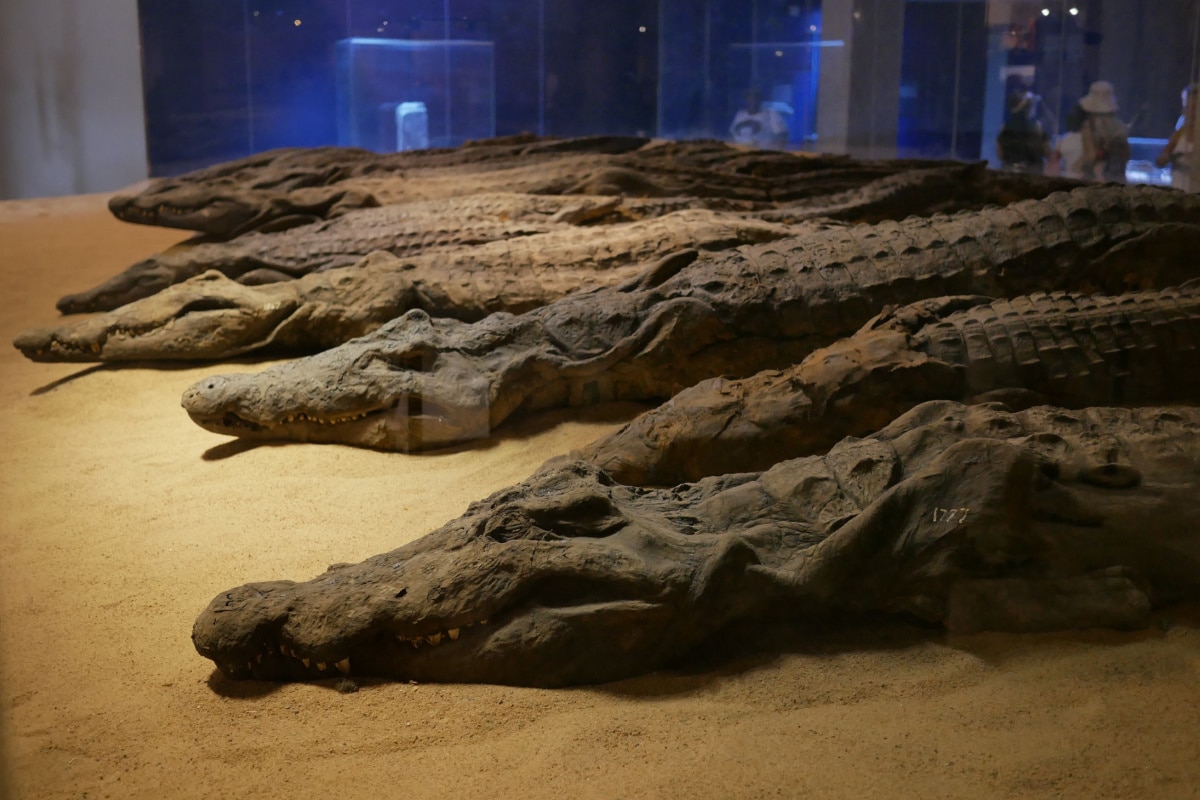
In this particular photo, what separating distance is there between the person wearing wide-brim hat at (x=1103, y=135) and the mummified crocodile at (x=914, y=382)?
8.20ft

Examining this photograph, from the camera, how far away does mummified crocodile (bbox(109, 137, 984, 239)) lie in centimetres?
712

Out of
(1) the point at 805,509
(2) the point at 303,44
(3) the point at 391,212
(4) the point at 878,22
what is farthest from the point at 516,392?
(2) the point at 303,44

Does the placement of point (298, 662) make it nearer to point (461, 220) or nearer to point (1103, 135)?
point (461, 220)

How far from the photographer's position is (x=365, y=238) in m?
6.17

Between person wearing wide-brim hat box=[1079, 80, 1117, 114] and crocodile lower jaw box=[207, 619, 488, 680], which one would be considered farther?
person wearing wide-brim hat box=[1079, 80, 1117, 114]

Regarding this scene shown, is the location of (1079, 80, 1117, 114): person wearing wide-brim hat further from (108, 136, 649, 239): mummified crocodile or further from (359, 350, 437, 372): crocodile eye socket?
(108, 136, 649, 239): mummified crocodile

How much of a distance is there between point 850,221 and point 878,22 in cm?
166

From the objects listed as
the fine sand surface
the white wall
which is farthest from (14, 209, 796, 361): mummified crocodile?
the fine sand surface

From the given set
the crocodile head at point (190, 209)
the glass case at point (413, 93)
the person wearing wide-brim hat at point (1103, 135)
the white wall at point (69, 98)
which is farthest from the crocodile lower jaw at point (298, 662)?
the glass case at point (413, 93)

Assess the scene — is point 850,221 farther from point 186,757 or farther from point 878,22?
point 186,757

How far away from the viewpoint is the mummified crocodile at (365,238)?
604cm

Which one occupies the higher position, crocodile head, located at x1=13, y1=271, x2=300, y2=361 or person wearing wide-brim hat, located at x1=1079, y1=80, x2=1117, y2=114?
person wearing wide-brim hat, located at x1=1079, y1=80, x2=1117, y2=114

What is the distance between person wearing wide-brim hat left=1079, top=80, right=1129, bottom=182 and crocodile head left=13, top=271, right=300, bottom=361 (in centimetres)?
437

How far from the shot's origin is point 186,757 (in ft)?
6.29
